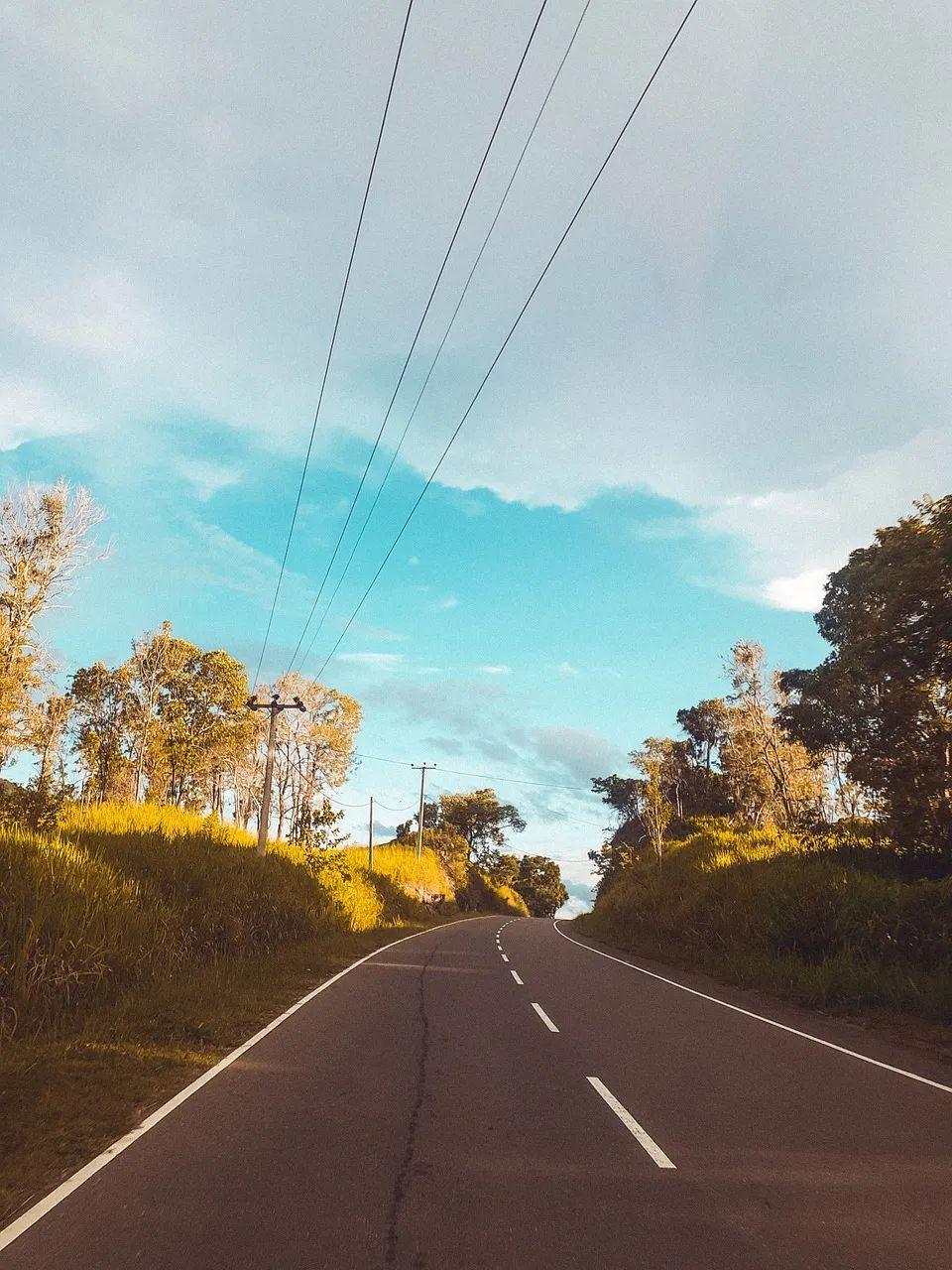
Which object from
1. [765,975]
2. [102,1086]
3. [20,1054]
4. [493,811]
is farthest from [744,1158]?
[493,811]

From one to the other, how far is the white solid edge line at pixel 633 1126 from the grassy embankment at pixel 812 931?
7.23 meters

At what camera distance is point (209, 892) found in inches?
583

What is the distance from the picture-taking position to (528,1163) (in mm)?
4578

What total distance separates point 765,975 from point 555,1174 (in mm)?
11742

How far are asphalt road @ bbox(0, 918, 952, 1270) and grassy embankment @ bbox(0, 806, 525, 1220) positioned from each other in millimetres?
593

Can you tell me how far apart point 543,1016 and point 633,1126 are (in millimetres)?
4926

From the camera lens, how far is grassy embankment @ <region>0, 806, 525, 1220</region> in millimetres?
5400

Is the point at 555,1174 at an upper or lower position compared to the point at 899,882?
lower

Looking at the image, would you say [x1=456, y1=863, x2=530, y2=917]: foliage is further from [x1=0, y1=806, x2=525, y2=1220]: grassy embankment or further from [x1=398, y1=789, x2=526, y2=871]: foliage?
[x1=0, y1=806, x2=525, y2=1220]: grassy embankment

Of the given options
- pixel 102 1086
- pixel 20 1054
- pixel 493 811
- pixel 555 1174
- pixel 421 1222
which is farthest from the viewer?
pixel 493 811

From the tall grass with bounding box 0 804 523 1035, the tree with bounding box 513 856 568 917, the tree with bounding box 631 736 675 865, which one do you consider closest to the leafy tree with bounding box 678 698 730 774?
the tree with bounding box 631 736 675 865

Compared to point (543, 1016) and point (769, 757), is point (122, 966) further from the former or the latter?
point (769, 757)

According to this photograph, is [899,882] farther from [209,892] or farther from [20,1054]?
[20,1054]

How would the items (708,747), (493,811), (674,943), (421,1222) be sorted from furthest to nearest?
(493,811) → (708,747) → (674,943) → (421,1222)
